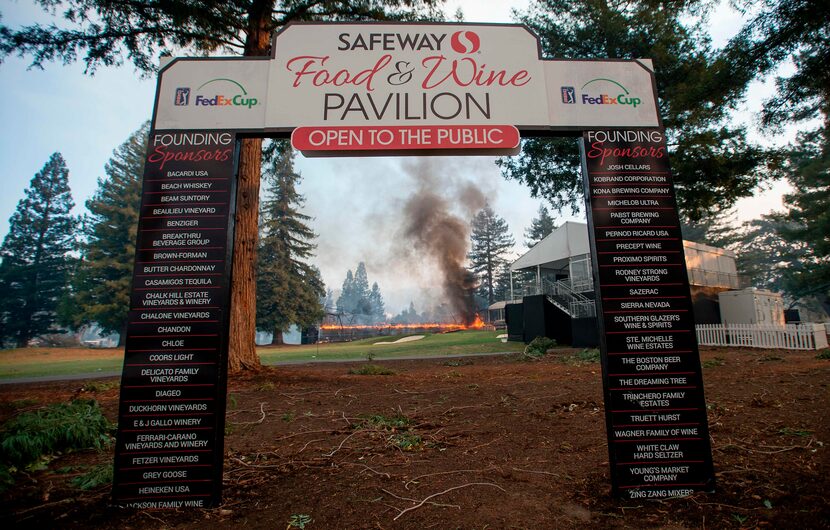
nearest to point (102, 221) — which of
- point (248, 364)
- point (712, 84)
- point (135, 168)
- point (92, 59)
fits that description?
point (135, 168)

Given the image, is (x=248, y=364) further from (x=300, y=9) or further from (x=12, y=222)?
(x=12, y=222)

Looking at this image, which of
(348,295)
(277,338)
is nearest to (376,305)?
(348,295)

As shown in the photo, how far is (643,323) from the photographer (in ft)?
11.6

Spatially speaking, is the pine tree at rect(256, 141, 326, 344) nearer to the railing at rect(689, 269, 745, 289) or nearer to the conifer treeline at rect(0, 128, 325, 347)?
the conifer treeline at rect(0, 128, 325, 347)

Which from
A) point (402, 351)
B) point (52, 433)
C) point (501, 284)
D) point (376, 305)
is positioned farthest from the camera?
point (376, 305)

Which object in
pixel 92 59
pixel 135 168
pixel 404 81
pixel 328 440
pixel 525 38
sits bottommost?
pixel 328 440

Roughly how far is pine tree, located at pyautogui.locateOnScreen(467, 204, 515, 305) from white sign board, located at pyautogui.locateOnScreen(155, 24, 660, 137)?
211ft

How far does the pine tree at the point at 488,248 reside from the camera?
68812 millimetres

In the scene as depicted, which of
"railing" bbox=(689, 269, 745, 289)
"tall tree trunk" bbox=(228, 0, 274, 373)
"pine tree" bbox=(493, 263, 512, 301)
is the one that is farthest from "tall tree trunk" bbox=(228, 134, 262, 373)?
"pine tree" bbox=(493, 263, 512, 301)

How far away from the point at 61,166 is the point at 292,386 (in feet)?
188

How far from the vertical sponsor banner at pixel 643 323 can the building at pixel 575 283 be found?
1805cm

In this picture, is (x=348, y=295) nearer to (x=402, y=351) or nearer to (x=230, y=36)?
(x=402, y=351)

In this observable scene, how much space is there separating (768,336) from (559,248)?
11.7 metres

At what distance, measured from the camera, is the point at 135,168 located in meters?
42.1
